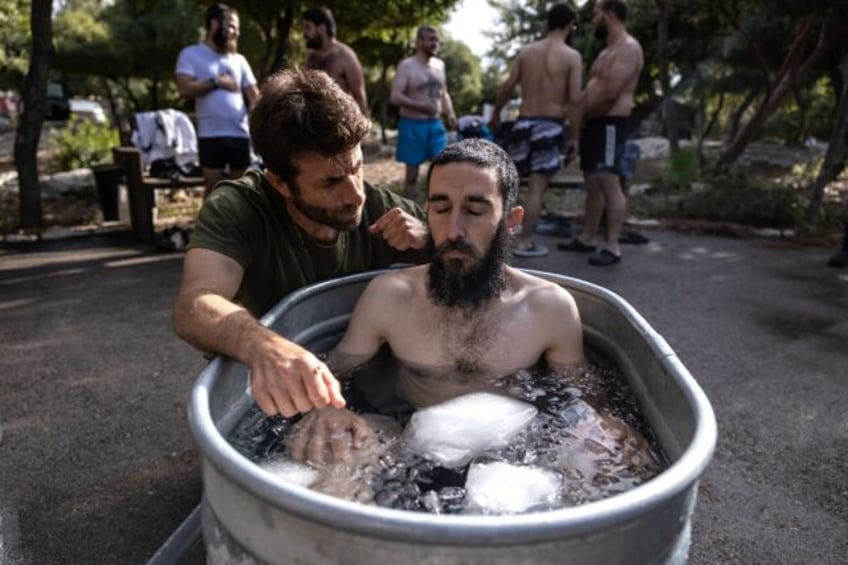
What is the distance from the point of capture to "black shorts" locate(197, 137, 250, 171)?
505cm

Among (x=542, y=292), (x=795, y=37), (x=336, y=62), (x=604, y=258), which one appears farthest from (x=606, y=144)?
(x=795, y=37)

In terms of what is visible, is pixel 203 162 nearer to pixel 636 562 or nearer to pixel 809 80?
pixel 636 562

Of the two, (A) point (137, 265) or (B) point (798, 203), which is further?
(B) point (798, 203)

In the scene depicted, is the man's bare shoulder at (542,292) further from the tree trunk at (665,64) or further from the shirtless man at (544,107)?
the tree trunk at (665,64)

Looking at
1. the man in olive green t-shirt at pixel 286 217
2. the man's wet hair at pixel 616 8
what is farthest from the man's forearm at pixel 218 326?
the man's wet hair at pixel 616 8

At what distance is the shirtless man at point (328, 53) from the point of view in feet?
17.0

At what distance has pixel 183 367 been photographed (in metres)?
3.38

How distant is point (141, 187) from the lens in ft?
19.5

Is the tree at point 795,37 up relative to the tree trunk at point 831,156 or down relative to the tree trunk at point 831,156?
up

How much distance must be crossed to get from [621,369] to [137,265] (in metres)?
4.44

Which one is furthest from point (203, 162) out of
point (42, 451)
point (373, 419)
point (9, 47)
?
point (9, 47)

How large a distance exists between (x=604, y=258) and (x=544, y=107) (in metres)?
1.29

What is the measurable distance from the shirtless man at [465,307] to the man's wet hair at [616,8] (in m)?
3.51

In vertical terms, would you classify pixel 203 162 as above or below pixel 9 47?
below
